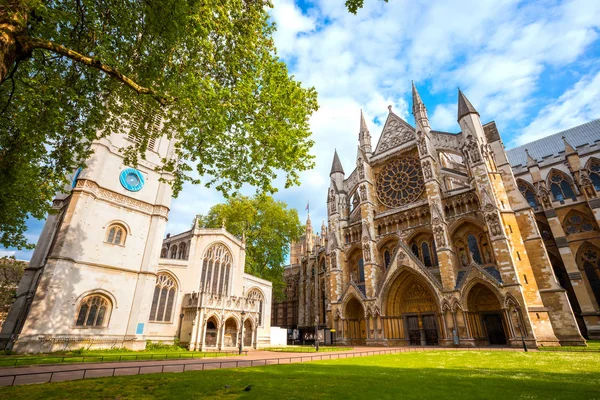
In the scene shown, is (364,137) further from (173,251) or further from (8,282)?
(8,282)

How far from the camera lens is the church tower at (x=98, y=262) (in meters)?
15.8

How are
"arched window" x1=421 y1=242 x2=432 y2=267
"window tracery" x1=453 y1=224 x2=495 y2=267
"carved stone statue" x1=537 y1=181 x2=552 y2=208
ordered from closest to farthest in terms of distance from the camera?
"window tracery" x1=453 y1=224 x2=495 y2=267 < "arched window" x1=421 y1=242 x2=432 y2=267 < "carved stone statue" x1=537 y1=181 x2=552 y2=208

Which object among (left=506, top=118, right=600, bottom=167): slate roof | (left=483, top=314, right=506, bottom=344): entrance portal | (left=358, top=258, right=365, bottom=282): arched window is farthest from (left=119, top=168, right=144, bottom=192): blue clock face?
(left=506, top=118, right=600, bottom=167): slate roof

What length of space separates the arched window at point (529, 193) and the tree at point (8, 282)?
171ft

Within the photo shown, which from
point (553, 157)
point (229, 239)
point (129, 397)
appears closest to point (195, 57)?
point (129, 397)

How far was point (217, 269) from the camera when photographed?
26.2 metres

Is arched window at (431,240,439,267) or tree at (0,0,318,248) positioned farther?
arched window at (431,240,439,267)

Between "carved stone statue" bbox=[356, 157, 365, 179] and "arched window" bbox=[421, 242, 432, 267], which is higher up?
"carved stone statue" bbox=[356, 157, 365, 179]

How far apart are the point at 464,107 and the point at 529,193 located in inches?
575

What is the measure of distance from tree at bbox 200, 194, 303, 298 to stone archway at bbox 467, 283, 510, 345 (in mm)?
21157

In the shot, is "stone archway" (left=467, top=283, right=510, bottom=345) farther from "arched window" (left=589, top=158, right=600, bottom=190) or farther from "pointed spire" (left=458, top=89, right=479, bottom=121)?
"arched window" (left=589, top=158, right=600, bottom=190)

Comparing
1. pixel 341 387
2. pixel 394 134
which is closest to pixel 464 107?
pixel 394 134

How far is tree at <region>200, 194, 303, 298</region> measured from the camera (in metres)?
35.4

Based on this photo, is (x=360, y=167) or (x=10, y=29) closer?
(x=10, y=29)
